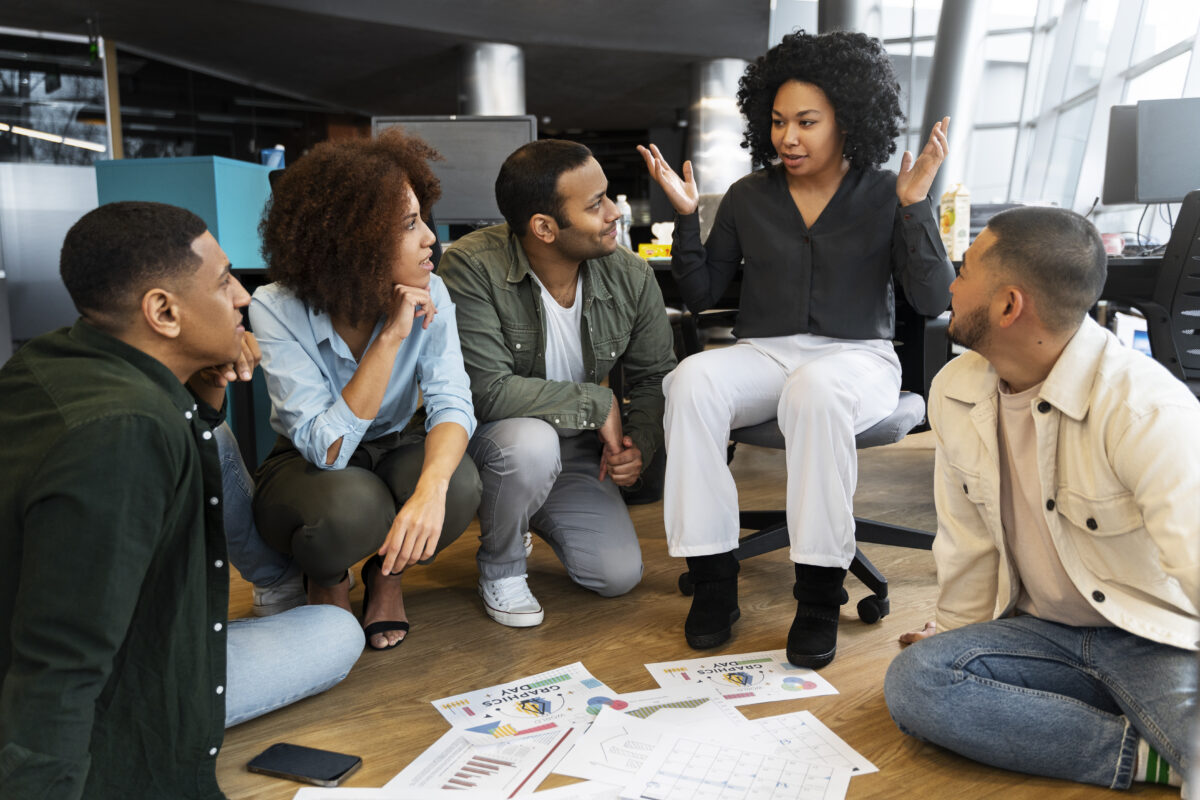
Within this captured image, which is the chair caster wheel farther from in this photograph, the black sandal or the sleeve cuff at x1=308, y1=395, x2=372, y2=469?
the sleeve cuff at x1=308, y1=395, x2=372, y2=469

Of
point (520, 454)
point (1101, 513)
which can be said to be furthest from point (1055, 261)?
point (520, 454)

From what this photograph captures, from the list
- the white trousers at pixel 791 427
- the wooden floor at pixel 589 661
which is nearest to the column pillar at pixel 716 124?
the wooden floor at pixel 589 661

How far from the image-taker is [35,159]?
6.94 meters

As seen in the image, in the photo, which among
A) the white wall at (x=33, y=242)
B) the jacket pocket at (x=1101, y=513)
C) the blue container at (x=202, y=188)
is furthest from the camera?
the white wall at (x=33, y=242)

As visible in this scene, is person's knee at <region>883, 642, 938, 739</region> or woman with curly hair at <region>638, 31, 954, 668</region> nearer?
person's knee at <region>883, 642, 938, 739</region>

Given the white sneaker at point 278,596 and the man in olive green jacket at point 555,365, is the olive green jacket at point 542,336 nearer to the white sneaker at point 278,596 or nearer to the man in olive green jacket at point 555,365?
the man in olive green jacket at point 555,365

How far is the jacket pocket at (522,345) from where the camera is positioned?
7.02ft

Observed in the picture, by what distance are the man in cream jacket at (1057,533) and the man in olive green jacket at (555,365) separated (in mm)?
815

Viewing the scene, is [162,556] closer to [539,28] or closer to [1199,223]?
[1199,223]

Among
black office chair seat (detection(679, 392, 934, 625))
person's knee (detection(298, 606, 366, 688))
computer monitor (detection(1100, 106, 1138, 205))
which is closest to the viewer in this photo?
person's knee (detection(298, 606, 366, 688))

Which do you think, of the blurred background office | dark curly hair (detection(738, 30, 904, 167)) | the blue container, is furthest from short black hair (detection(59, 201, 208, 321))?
the blurred background office

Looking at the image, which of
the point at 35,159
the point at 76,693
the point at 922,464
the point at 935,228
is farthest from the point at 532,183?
the point at 35,159

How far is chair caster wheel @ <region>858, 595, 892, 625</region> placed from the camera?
199 centimetres

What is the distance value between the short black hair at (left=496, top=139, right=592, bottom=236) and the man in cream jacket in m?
0.91
